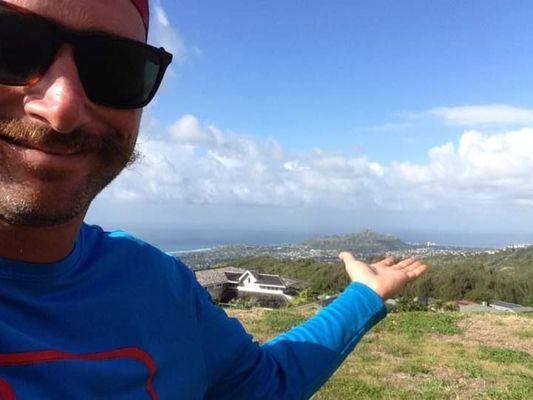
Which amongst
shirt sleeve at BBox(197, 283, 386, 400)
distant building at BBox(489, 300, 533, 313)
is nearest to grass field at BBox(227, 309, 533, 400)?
shirt sleeve at BBox(197, 283, 386, 400)

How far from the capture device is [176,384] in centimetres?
129

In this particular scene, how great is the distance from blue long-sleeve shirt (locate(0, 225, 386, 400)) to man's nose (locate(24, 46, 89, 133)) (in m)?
0.32

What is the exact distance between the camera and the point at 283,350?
175cm

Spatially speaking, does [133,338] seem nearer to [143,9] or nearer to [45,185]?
[45,185]

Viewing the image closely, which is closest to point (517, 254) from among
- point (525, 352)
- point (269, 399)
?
point (525, 352)

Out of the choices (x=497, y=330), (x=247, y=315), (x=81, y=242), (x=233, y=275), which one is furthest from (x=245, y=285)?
(x=81, y=242)

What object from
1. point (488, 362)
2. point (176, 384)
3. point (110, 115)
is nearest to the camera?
point (110, 115)

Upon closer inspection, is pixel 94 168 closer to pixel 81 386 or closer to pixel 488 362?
pixel 81 386

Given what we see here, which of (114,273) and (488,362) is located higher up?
(114,273)

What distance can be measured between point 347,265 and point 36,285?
1.29 metres

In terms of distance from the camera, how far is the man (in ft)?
3.30

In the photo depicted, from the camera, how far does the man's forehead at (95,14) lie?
104 centimetres

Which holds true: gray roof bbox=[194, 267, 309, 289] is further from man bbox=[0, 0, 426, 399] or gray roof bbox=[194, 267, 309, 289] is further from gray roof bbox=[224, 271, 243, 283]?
man bbox=[0, 0, 426, 399]

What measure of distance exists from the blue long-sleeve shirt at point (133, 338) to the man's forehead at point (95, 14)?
52 centimetres
